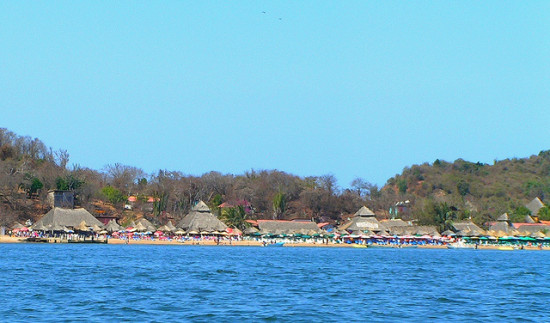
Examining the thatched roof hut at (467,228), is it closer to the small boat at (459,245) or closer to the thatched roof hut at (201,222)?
the small boat at (459,245)

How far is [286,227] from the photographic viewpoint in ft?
340

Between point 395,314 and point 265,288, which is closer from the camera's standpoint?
point 395,314

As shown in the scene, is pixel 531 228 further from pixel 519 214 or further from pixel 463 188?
Result: pixel 463 188

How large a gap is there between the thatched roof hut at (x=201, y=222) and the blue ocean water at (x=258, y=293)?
43.5 m

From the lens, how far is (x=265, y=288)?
121ft

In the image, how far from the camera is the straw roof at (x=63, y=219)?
3588 inches

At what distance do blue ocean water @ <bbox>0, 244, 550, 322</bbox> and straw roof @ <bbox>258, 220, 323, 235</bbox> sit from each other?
48.3 metres

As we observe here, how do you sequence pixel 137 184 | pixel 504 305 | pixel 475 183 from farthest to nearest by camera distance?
pixel 475 183 → pixel 137 184 → pixel 504 305

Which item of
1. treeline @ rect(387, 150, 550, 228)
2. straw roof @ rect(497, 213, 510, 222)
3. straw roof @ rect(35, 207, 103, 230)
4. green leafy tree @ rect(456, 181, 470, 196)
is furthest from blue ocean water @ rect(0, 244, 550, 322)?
green leafy tree @ rect(456, 181, 470, 196)

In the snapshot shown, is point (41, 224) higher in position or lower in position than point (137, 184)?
lower

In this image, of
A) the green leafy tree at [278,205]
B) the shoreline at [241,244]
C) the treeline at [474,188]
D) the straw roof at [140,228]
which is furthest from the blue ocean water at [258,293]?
the green leafy tree at [278,205]

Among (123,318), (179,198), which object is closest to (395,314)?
(123,318)

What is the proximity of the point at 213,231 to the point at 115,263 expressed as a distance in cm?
4560

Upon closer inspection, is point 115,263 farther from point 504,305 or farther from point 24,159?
point 24,159
